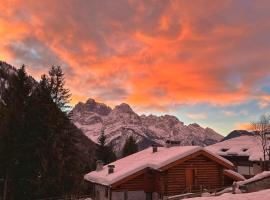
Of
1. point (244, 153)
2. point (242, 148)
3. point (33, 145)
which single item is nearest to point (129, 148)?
point (242, 148)

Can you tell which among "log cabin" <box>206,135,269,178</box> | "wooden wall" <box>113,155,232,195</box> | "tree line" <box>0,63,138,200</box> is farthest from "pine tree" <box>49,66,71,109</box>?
"log cabin" <box>206,135,269,178</box>

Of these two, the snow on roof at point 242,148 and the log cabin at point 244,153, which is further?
the snow on roof at point 242,148

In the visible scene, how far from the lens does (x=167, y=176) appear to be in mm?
35188

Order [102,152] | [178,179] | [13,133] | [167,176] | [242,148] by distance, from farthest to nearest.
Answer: [242,148], [102,152], [13,133], [178,179], [167,176]

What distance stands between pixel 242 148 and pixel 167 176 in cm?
4230

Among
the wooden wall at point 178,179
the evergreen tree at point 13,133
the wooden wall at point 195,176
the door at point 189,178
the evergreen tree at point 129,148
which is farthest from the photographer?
the evergreen tree at point 129,148

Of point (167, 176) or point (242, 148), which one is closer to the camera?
point (167, 176)

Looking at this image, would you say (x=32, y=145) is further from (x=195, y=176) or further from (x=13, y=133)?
(x=195, y=176)

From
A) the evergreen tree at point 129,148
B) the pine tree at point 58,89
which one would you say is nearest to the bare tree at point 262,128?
the evergreen tree at point 129,148

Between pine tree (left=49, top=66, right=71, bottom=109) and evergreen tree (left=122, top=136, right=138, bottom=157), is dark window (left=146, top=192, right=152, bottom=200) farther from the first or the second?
evergreen tree (left=122, top=136, right=138, bottom=157)

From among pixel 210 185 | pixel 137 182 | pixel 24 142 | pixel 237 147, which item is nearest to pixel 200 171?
pixel 210 185

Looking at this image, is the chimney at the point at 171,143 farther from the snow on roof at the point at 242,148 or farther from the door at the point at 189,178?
the snow on roof at the point at 242,148

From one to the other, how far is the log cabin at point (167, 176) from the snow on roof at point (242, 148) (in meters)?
32.2

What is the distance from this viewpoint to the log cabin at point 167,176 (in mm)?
34688
